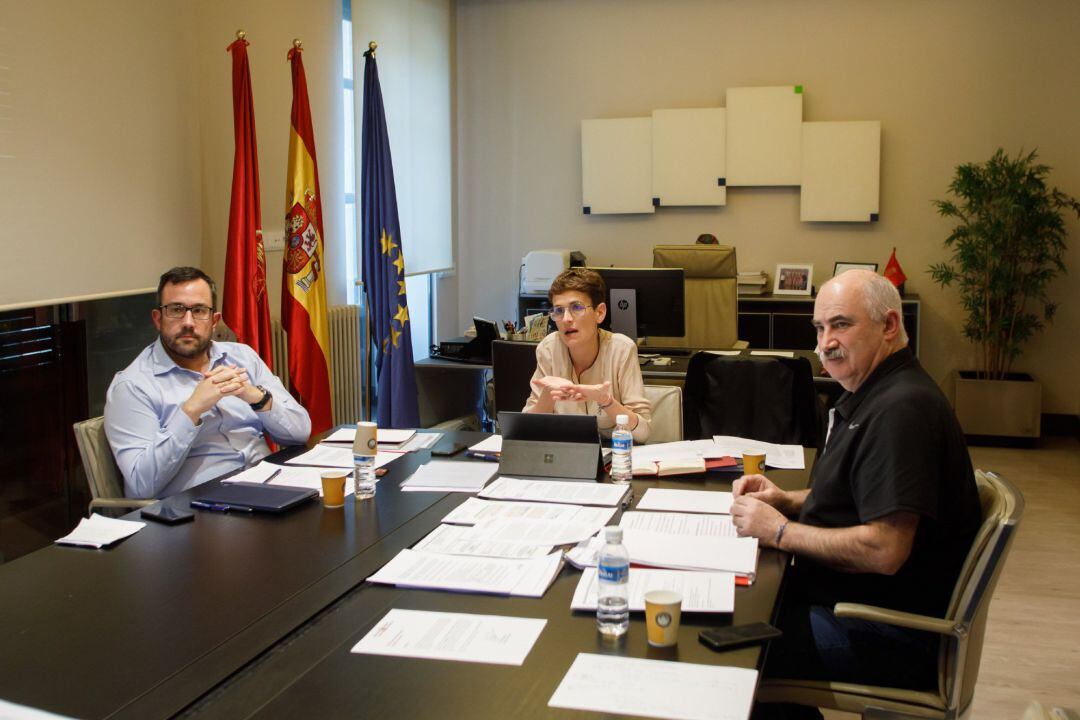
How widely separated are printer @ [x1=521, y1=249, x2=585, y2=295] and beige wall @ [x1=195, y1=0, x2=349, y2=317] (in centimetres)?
179

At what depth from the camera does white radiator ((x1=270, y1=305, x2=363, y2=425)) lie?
231 inches

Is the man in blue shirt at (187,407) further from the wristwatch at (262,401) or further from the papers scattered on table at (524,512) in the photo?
the papers scattered on table at (524,512)

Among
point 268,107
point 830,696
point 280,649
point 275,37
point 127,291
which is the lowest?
point 830,696

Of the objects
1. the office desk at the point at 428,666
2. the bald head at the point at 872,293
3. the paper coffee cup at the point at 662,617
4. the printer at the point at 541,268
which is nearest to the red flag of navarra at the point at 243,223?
the office desk at the point at 428,666

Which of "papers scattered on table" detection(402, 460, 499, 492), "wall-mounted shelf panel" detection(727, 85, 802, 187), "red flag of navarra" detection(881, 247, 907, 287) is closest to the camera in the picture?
"papers scattered on table" detection(402, 460, 499, 492)

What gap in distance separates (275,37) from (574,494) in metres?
3.58

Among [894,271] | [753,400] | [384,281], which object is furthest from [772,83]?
[753,400]

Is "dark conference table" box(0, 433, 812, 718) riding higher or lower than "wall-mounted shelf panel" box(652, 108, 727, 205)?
lower

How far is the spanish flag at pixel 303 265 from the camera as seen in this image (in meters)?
4.75

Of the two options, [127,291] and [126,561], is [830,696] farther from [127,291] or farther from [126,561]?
[127,291]

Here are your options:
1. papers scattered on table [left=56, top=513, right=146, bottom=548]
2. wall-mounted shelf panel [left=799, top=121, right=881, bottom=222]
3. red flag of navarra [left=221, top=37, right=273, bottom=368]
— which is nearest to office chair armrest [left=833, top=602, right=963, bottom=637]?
papers scattered on table [left=56, top=513, right=146, bottom=548]

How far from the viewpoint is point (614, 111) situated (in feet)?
25.9

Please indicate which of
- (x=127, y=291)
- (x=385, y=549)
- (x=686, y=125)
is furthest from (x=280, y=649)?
(x=686, y=125)

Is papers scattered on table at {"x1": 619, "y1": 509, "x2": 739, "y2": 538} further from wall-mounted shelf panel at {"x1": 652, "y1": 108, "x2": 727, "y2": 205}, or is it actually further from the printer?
wall-mounted shelf panel at {"x1": 652, "y1": 108, "x2": 727, "y2": 205}
